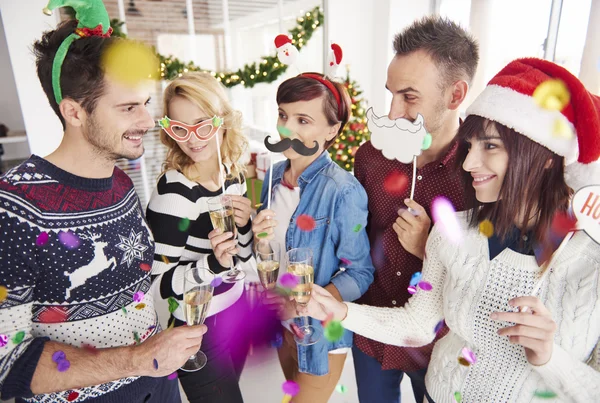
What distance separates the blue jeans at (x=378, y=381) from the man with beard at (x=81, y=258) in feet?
2.60

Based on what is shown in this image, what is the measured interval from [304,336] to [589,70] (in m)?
3.43

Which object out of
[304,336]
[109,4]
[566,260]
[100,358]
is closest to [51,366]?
[100,358]

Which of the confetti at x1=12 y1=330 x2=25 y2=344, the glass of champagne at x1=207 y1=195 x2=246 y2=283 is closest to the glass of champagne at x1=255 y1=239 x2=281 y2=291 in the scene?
the glass of champagne at x1=207 y1=195 x2=246 y2=283

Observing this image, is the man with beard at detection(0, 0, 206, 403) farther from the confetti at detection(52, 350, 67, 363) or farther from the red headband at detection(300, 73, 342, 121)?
the red headband at detection(300, 73, 342, 121)

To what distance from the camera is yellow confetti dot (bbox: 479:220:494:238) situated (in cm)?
113

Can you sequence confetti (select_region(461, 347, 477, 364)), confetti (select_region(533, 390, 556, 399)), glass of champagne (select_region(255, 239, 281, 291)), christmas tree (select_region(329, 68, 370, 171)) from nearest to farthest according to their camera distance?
confetti (select_region(533, 390, 556, 399)) → confetti (select_region(461, 347, 477, 364)) → glass of champagne (select_region(255, 239, 281, 291)) → christmas tree (select_region(329, 68, 370, 171))

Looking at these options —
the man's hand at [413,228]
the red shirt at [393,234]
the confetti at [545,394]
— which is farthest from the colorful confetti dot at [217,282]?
the confetti at [545,394]

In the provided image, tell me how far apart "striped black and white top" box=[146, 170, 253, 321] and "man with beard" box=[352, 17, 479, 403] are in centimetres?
65

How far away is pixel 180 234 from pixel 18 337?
24.2 inches

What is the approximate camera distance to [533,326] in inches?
35.6

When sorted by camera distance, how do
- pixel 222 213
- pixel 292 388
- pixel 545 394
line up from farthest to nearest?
pixel 292 388, pixel 222 213, pixel 545 394

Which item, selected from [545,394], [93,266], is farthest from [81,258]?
[545,394]

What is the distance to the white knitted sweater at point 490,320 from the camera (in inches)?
37.5

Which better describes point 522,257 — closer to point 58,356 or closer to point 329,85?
point 329,85
